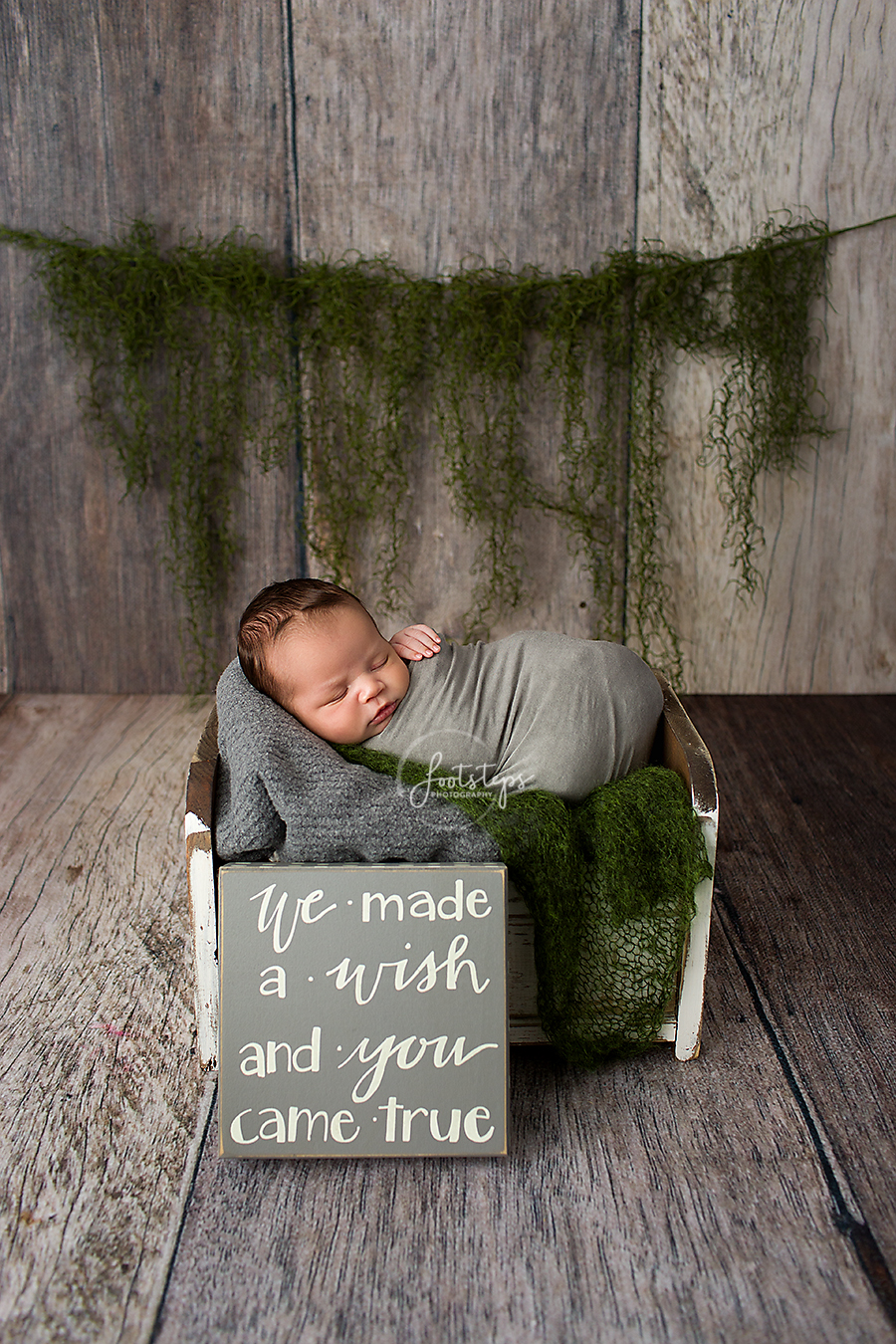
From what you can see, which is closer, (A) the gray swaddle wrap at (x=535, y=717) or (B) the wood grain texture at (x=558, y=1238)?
(B) the wood grain texture at (x=558, y=1238)

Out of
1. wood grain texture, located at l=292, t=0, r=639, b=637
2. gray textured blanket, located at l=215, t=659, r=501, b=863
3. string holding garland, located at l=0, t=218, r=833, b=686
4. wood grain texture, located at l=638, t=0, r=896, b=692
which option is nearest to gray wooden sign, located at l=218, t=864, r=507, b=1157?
gray textured blanket, located at l=215, t=659, r=501, b=863

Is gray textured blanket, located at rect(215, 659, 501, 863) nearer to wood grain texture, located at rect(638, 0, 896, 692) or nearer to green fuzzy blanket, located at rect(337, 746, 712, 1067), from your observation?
green fuzzy blanket, located at rect(337, 746, 712, 1067)

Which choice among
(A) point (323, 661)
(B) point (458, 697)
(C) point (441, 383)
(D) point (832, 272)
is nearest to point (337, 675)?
(A) point (323, 661)

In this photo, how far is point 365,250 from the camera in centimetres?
215

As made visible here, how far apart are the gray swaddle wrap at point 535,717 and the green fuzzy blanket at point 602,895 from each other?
0.19 feet

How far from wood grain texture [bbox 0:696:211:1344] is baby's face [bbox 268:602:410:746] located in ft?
1.40

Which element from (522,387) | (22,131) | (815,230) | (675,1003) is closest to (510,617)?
(522,387)

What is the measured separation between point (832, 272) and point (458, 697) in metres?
1.50

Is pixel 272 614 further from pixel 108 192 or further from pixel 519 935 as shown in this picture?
pixel 108 192

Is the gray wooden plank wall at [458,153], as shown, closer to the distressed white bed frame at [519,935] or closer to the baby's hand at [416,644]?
the baby's hand at [416,644]

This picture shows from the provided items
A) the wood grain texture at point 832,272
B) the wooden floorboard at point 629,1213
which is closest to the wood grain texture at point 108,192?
the wood grain texture at point 832,272

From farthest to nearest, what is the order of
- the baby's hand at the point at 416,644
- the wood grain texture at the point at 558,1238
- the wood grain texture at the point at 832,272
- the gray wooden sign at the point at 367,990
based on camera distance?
the wood grain texture at the point at 832,272 → the baby's hand at the point at 416,644 → the gray wooden sign at the point at 367,990 → the wood grain texture at the point at 558,1238

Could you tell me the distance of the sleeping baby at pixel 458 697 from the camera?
1195mm

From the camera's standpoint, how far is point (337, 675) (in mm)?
1205
